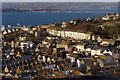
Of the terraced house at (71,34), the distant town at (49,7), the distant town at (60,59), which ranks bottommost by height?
the distant town at (60,59)

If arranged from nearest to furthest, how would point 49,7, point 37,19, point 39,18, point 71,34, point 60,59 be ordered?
1. point 60,59
2. point 71,34
3. point 37,19
4. point 39,18
5. point 49,7

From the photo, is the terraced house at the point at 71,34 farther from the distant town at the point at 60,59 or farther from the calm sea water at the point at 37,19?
the calm sea water at the point at 37,19

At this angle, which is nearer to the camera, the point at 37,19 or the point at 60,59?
the point at 60,59

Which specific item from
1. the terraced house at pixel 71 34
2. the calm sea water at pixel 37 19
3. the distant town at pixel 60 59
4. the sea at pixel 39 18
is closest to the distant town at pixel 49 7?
the sea at pixel 39 18

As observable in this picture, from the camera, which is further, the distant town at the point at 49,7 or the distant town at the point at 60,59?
the distant town at the point at 49,7

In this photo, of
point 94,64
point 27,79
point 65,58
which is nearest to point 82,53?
point 65,58

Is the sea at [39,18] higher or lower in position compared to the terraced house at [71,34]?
higher

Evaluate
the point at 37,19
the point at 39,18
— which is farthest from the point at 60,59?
the point at 39,18

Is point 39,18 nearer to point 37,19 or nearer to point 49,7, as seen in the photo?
point 37,19

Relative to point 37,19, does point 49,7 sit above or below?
above

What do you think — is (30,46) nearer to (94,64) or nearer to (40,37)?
(40,37)

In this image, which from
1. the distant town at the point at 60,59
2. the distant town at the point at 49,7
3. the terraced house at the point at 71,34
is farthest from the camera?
the distant town at the point at 49,7
